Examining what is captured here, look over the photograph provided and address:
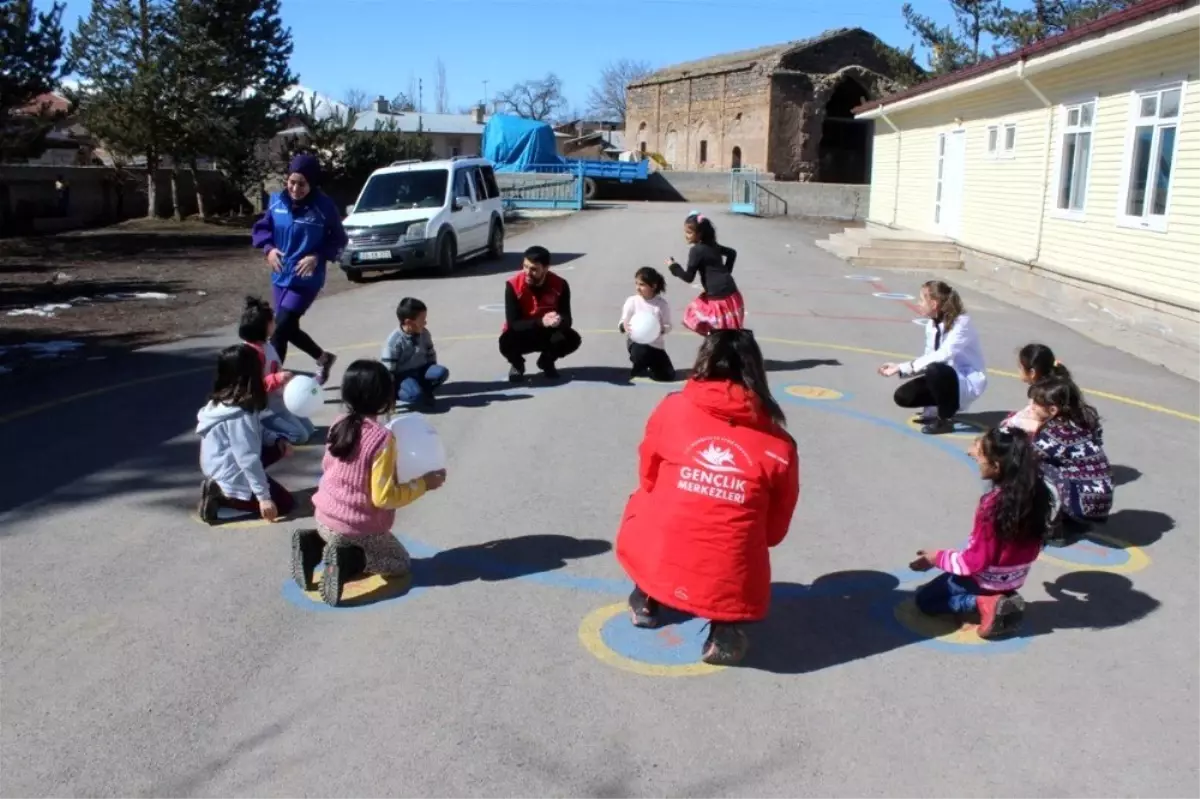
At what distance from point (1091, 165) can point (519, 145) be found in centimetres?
3471

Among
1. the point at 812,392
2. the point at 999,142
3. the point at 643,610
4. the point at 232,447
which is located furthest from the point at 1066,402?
the point at 999,142

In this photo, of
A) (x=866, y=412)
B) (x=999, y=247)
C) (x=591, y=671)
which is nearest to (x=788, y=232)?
(x=999, y=247)

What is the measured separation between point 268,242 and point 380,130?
3492cm

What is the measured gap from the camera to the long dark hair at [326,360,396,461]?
14.1 ft

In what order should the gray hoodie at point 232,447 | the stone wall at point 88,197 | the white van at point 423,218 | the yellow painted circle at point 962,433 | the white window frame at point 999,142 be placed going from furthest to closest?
1. the stone wall at point 88,197
2. the white window frame at point 999,142
3. the white van at point 423,218
4. the yellow painted circle at point 962,433
5. the gray hoodie at point 232,447

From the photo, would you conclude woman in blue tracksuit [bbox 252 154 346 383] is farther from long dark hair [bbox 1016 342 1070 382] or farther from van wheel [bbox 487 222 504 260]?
van wheel [bbox 487 222 504 260]

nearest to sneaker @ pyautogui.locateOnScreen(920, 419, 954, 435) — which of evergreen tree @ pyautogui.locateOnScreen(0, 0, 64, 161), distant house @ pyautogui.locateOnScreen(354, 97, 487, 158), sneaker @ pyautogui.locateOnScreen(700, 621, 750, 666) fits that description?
sneaker @ pyautogui.locateOnScreen(700, 621, 750, 666)

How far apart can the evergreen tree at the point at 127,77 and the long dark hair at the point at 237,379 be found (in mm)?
27209

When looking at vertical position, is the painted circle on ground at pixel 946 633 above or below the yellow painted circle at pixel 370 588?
below

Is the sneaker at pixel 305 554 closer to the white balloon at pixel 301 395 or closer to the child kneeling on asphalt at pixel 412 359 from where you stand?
the white balloon at pixel 301 395

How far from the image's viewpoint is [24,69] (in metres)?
20.6

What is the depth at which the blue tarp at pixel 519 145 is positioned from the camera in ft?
152

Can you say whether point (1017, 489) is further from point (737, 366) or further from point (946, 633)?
point (737, 366)

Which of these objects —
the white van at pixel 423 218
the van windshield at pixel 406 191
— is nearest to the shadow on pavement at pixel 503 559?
the white van at pixel 423 218
